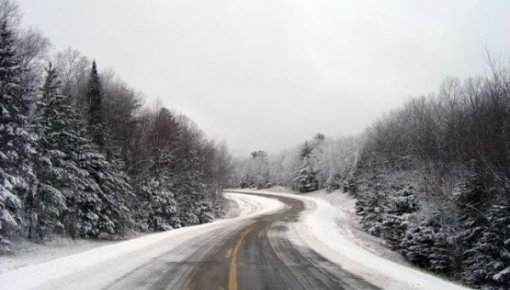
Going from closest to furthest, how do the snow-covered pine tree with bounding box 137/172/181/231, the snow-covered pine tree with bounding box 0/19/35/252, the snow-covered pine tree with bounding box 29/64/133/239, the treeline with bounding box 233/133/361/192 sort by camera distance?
1. the snow-covered pine tree with bounding box 0/19/35/252
2. the snow-covered pine tree with bounding box 29/64/133/239
3. the snow-covered pine tree with bounding box 137/172/181/231
4. the treeline with bounding box 233/133/361/192

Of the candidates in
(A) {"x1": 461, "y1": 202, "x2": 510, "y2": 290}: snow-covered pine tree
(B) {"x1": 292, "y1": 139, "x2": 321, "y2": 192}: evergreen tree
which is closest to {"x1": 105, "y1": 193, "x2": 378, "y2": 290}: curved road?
(A) {"x1": 461, "y1": 202, "x2": 510, "y2": 290}: snow-covered pine tree

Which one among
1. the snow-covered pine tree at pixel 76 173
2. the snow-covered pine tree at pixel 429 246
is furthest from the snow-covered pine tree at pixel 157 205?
the snow-covered pine tree at pixel 429 246

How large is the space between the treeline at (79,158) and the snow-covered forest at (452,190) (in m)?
18.3

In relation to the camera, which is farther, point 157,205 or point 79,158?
point 157,205

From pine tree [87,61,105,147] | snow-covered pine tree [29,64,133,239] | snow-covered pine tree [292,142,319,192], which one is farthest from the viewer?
snow-covered pine tree [292,142,319,192]

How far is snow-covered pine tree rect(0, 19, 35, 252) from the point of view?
17.0 metres

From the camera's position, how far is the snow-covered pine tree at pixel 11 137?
55.6 ft

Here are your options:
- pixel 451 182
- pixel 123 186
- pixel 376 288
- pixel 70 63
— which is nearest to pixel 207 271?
pixel 376 288

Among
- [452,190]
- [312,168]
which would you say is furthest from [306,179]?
[452,190]

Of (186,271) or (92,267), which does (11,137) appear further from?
(186,271)

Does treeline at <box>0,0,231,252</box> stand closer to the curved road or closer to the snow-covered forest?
the curved road

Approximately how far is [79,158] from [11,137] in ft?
24.5

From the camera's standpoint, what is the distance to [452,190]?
27672 mm

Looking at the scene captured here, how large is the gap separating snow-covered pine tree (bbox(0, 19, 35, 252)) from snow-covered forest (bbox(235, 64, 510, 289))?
19969 mm
